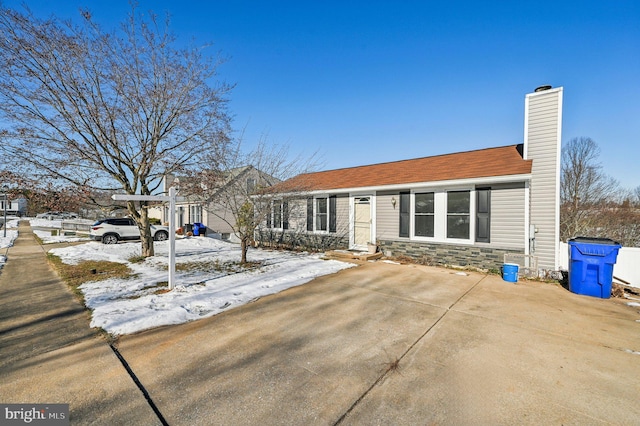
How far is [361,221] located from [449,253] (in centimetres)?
346

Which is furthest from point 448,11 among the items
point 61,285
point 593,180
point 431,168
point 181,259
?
point 593,180

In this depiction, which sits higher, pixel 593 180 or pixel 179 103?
pixel 179 103

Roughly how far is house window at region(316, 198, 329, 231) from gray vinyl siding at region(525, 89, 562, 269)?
7107mm

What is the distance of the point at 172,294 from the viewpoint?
5293 millimetres

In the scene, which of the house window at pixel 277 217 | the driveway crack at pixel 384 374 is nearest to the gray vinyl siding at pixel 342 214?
the house window at pixel 277 217

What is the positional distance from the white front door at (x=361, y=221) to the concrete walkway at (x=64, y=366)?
27.7ft

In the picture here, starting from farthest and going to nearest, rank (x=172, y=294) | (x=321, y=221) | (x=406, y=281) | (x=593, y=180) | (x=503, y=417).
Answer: (x=593, y=180) → (x=321, y=221) → (x=406, y=281) → (x=172, y=294) → (x=503, y=417)

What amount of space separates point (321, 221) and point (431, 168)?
4.96 m

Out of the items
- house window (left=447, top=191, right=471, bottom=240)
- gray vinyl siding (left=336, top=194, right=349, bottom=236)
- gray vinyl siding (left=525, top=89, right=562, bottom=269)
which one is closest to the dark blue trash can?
gray vinyl siding (left=336, top=194, right=349, bottom=236)

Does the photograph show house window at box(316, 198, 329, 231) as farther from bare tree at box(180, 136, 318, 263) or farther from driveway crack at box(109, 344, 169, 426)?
driveway crack at box(109, 344, 169, 426)

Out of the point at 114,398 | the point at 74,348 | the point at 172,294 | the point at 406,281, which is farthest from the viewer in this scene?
the point at 406,281

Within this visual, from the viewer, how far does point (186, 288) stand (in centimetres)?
568

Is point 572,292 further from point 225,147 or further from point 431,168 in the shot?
point 225,147

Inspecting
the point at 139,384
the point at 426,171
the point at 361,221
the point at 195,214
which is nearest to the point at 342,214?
the point at 361,221
